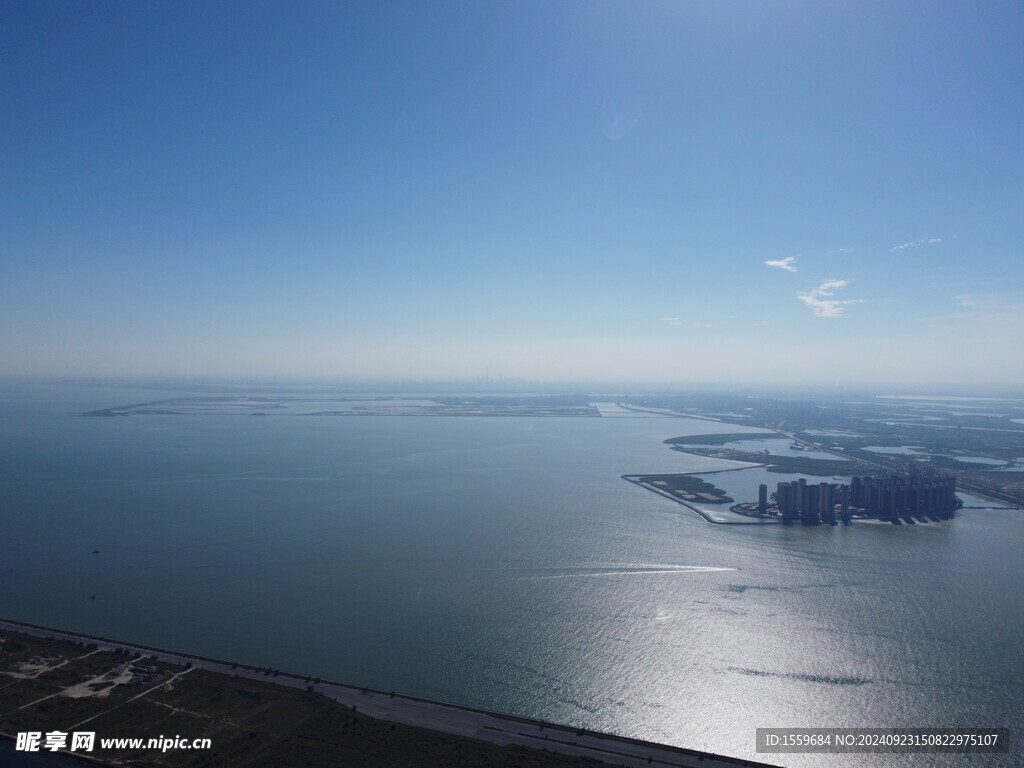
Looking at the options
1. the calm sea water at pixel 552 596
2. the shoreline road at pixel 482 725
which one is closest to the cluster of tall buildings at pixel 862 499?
the calm sea water at pixel 552 596

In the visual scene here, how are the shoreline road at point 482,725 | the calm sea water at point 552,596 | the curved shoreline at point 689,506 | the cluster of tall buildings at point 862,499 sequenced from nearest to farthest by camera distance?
the shoreline road at point 482,725 → the calm sea water at point 552,596 → the curved shoreline at point 689,506 → the cluster of tall buildings at point 862,499

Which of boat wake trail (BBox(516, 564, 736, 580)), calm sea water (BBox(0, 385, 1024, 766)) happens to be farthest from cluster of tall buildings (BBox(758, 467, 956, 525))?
boat wake trail (BBox(516, 564, 736, 580))

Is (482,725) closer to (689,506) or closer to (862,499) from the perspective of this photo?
(689,506)

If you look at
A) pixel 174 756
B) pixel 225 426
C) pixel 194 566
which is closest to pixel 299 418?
pixel 225 426

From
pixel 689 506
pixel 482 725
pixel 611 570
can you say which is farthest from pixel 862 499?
pixel 482 725

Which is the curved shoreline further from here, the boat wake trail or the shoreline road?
the shoreline road

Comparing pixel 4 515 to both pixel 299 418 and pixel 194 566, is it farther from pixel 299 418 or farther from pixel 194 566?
pixel 299 418

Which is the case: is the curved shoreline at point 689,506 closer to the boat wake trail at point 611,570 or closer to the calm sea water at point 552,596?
the calm sea water at point 552,596
